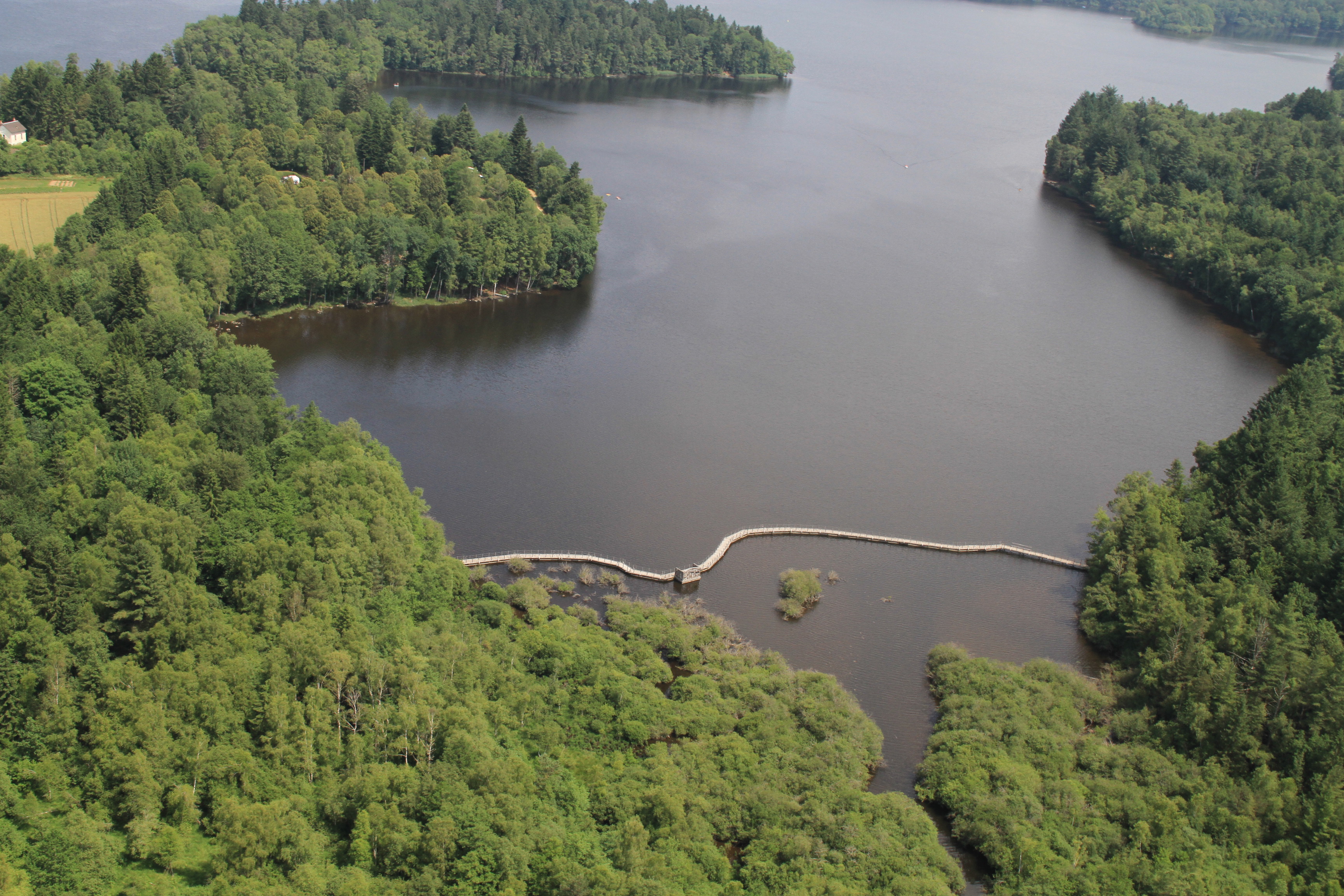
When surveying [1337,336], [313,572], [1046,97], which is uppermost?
[1046,97]

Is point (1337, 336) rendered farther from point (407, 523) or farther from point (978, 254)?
point (407, 523)

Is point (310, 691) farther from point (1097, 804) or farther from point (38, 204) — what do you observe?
Result: point (38, 204)

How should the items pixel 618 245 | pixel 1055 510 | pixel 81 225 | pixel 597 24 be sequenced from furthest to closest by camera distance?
1. pixel 597 24
2. pixel 618 245
3. pixel 81 225
4. pixel 1055 510

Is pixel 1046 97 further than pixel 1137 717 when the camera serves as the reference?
Yes

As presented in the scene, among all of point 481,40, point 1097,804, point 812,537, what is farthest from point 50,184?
point 1097,804

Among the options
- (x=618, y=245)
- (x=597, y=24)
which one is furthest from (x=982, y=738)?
(x=597, y=24)

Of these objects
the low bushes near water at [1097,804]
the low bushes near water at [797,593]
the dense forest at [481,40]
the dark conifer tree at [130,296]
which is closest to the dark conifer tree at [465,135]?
the dense forest at [481,40]

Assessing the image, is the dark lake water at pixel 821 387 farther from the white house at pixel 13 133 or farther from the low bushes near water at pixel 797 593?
the white house at pixel 13 133
